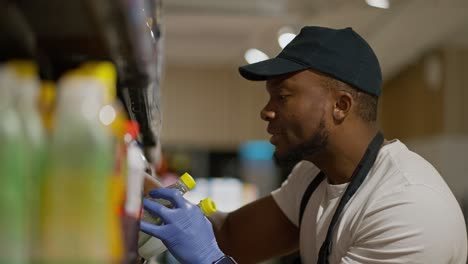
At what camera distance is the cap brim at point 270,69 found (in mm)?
1782

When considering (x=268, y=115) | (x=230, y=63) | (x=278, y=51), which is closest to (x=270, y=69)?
(x=268, y=115)

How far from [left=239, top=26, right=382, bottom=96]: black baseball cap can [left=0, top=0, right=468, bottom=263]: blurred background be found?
0.96ft

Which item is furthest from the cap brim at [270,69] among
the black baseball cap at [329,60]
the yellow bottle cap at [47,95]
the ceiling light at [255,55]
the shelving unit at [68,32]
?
the ceiling light at [255,55]

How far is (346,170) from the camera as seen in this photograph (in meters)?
1.90

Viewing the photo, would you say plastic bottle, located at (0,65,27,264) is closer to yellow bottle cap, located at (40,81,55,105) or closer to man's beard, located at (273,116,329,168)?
yellow bottle cap, located at (40,81,55,105)

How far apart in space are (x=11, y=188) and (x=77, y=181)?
0.06 meters

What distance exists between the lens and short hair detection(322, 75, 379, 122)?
1863mm

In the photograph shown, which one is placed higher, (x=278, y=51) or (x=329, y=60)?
(x=329, y=60)

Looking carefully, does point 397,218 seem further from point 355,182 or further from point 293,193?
point 293,193

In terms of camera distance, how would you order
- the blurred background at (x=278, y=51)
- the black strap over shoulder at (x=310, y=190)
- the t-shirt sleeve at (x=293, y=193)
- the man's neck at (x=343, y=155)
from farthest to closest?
the blurred background at (x=278, y=51) → the t-shirt sleeve at (x=293, y=193) → the black strap over shoulder at (x=310, y=190) → the man's neck at (x=343, y=155)

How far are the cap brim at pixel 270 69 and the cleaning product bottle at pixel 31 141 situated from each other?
1103 millimetres

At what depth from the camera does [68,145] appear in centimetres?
71

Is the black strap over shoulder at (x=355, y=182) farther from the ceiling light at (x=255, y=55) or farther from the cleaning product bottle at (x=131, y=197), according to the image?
the ceiling light at (x=255, y=55)

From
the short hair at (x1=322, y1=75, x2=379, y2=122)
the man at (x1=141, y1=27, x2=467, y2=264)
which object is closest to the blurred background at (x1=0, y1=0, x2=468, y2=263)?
the man at (x1=141, y1=27, x2=467, y2=264)
